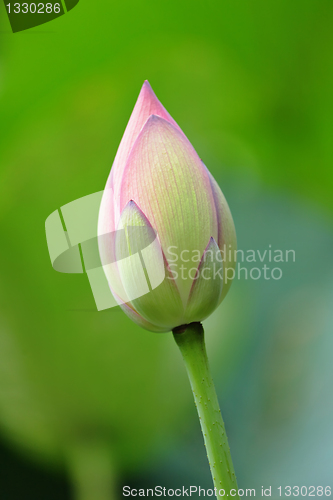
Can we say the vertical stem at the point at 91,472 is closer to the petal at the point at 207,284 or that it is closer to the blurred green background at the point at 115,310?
the blurred green background at the point at 115,310

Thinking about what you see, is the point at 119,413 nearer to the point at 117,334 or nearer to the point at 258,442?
the point at 117,334

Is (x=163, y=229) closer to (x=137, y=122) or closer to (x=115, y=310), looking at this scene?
(x=137, y=122)

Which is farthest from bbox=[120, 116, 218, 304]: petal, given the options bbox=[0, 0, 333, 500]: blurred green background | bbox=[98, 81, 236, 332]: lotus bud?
bbox=[0, 0, 333, 500]: blurred green background

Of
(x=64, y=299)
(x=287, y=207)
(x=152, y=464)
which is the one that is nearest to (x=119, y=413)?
(x=152, y=464)

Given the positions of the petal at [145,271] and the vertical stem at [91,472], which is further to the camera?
the vertical stem at [91,472]

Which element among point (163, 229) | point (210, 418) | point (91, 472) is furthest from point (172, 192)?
point (91, 472)

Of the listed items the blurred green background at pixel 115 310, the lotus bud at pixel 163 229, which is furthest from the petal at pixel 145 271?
the blurred green background at pixel 115 310
